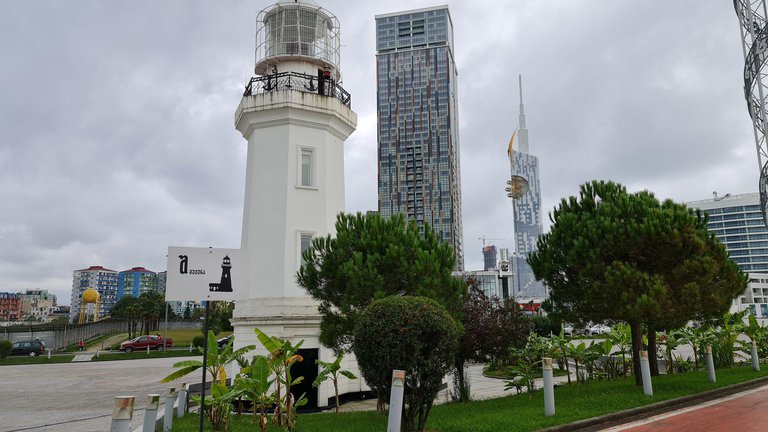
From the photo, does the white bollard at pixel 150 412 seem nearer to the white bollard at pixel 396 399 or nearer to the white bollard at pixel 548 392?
the white bollard at pixel 396 399

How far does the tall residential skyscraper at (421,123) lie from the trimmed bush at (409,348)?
4975 inches

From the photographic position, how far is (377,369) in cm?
799

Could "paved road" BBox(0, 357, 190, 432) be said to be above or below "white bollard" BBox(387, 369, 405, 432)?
below

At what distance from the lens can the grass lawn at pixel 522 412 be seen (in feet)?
29.2

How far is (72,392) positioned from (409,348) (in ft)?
56.8

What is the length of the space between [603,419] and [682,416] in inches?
70.8

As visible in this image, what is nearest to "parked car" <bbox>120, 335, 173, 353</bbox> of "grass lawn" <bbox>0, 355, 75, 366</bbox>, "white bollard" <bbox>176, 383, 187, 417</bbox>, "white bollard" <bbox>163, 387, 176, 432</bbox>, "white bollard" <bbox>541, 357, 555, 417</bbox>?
"grass lawn" <bbox>0, 355, 75, 366</bbox>

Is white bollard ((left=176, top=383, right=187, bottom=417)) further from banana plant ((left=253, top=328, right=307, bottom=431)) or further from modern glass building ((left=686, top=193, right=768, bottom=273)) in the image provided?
modern glass building ((left=686, top=193, right=768, bottom=273))

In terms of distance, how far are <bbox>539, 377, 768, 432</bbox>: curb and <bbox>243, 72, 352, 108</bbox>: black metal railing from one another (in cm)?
1182

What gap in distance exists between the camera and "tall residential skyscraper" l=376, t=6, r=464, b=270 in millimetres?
138750

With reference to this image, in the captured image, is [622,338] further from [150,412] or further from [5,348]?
[5,348]

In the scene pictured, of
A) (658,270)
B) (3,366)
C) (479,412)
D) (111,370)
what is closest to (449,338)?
(479,412)

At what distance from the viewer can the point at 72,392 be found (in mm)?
19469

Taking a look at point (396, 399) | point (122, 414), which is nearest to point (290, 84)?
point (396, 399)
